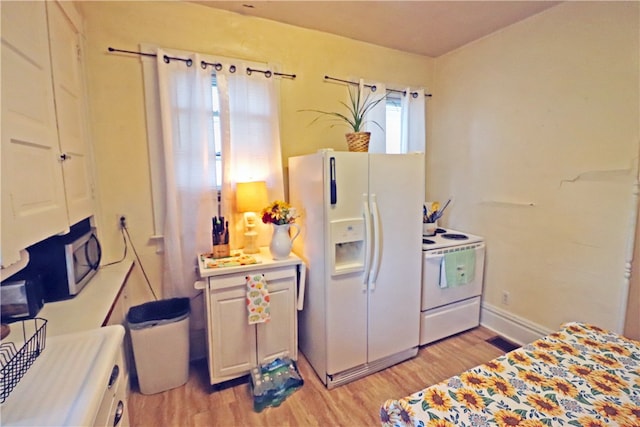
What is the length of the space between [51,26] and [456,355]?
337 centimetres

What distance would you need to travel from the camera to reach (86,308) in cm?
151

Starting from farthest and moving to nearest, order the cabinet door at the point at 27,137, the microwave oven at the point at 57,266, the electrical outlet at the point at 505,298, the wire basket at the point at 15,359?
the electrical outlet at the point at 505,298
the microwave oven at the point at 57,266
the cabinet door at the point at 27,137
the wire basket at the point at 15,359

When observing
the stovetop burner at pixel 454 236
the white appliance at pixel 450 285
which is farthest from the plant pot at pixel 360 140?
the stovetop burner at pixel 454 236

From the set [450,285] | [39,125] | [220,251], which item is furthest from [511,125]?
[39,125]

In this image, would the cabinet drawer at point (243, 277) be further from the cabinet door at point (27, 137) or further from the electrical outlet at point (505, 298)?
the electrical outlet at point (505, 298)

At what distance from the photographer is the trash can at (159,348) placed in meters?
2.02

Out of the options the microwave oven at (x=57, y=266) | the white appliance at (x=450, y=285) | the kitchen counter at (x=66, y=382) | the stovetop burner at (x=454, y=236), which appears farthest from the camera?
the stovetop burner at (x=454, y=236)

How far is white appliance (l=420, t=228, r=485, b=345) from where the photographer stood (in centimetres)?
257

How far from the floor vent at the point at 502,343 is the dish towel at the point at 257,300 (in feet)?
6.62

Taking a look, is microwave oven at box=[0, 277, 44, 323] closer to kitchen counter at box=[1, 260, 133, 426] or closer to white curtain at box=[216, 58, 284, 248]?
kitchen counter at box=[1, 260, 133, 426]

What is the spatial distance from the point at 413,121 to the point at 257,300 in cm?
235

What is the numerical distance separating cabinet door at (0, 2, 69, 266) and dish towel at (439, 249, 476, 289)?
258 cm

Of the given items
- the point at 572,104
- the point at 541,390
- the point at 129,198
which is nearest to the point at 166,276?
the point at 129,198

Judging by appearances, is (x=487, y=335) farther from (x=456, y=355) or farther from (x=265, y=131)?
(x=265, y=131)
